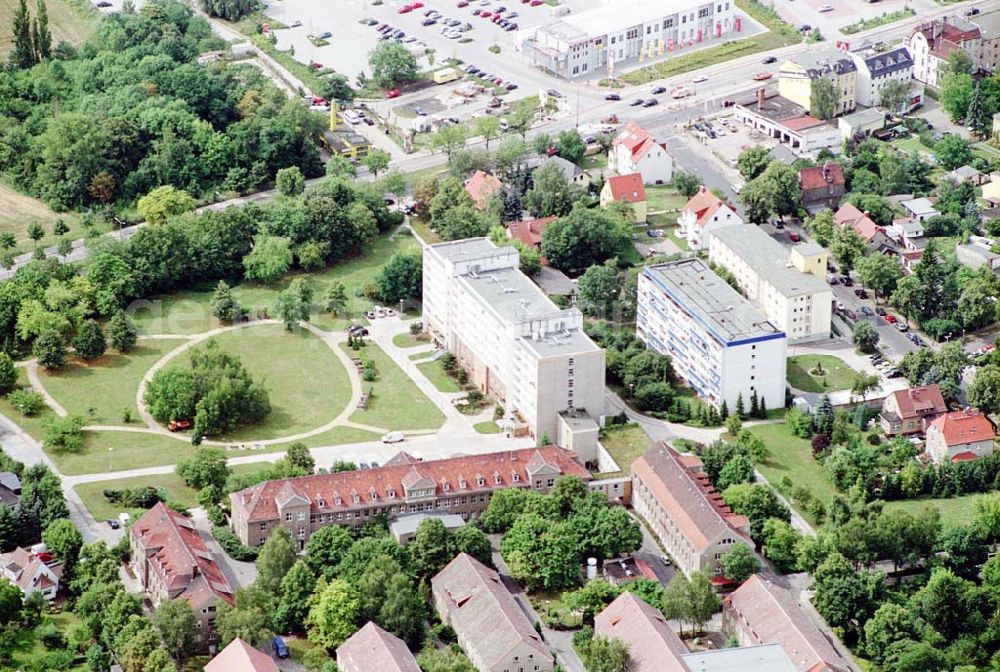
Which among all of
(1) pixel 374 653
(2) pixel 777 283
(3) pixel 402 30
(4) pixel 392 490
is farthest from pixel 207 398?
(3) pixel 402 30

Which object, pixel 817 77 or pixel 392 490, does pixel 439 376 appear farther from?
pixel 817 77

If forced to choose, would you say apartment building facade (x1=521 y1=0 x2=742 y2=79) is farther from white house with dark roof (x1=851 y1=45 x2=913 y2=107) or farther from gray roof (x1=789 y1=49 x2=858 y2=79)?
white house with dark roof (x1=851 y1=45 x2=913 y2=107)

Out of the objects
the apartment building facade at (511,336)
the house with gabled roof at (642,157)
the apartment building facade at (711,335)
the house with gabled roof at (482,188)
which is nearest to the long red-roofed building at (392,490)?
the apartment building facade at (511,336)

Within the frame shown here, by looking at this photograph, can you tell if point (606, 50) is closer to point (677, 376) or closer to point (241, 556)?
point (677, 376)

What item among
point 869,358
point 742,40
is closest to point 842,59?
point 742,40

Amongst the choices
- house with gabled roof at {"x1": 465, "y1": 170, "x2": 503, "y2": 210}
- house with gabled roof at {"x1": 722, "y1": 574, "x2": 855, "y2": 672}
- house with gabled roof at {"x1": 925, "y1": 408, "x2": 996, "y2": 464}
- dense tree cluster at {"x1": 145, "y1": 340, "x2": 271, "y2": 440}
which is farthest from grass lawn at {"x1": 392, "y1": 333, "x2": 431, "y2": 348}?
house with gabled roof at {"x1": 722, "y1": 574, "x2": 855, "y2": 672}

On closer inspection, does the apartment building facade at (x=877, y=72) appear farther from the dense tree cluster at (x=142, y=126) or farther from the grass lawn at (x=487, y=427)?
the grass lawn at (x=487, y=427)

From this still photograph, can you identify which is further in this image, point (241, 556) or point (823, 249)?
point (823, 249)
